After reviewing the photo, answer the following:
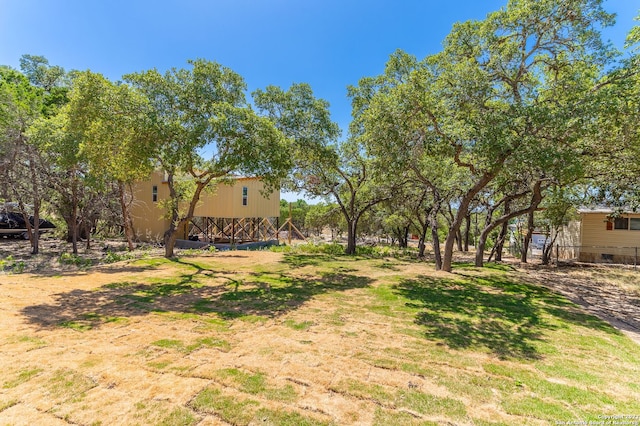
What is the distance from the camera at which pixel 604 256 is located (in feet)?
60.4

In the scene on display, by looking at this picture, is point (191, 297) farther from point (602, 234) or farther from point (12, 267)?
point (602, 234)

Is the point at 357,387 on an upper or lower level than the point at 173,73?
lower

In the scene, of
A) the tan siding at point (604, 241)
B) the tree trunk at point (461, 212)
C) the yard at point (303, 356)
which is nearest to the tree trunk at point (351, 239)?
the tree trunk at point (461, 212)

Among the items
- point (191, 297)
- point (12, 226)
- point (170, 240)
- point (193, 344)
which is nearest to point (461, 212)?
point (191, 297)

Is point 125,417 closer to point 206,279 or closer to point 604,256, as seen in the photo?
point 206,279

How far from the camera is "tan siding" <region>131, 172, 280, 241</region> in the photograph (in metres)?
21.3

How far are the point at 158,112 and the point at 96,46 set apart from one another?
18.1 ft

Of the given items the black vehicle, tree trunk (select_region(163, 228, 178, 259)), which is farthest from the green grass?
the black vehicle

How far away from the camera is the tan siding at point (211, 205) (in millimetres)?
21266

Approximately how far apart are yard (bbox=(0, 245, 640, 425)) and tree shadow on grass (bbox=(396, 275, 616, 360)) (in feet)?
0.15

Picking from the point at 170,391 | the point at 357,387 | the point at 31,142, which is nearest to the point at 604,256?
the point at 357,387

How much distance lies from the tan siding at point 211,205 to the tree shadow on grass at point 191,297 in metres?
11.6

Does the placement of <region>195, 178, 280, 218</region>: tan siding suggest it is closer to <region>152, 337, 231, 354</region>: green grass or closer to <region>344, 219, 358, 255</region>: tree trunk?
<region>344, 219, 358, 255</region>: tree trunk

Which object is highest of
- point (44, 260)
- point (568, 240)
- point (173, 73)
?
point (173, 73)
